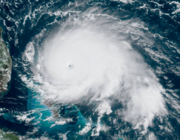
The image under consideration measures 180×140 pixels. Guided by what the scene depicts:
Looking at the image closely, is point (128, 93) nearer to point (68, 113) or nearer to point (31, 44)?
point (68, 113)

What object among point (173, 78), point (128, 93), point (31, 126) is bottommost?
point (31, 126)

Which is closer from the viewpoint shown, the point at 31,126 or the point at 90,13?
the point at 31,126

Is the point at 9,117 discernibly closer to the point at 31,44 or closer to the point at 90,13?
the point at 31,44

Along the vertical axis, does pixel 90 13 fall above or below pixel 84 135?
above

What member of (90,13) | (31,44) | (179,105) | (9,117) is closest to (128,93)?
(179,105)

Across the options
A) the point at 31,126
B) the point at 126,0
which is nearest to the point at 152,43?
the point at 126,0

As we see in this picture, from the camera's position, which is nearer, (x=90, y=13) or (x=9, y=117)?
(x=9, y=117)
